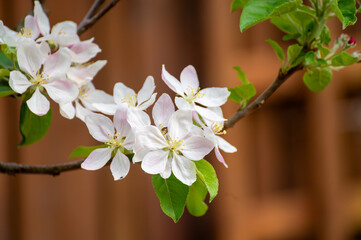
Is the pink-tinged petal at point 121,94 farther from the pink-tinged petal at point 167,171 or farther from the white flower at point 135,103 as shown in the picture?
the pink-tinged petal at point 167,171

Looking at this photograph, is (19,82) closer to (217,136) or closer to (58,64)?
(58,64)

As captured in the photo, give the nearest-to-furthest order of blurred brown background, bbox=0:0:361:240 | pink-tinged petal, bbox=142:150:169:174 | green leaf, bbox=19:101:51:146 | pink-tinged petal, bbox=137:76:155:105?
1. pink-tinged petal, bbox=142:150:169:174
2. pink-tinged petal, bbox=137:76:155:105
3. green leaf, bbox=19:101:51:146
4. blurred brown background, bbox=0:0:361:240

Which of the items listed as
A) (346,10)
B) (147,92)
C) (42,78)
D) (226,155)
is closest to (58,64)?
(42,78)

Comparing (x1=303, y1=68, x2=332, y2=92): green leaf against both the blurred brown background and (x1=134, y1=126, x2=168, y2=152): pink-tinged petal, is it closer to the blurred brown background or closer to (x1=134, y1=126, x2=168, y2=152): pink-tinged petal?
(x1=134, y1=126, x2=168, y2=152): pink-tinged petal

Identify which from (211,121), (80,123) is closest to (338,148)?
(80,123)

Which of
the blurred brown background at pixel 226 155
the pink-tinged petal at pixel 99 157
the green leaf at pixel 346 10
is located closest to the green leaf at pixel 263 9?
the green leaf at pixel 346 10

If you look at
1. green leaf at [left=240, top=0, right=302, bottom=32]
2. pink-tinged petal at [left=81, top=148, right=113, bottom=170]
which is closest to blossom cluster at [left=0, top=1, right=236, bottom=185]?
pink-tinged petal at [left=81, top=148, right=113, bottom=170]
